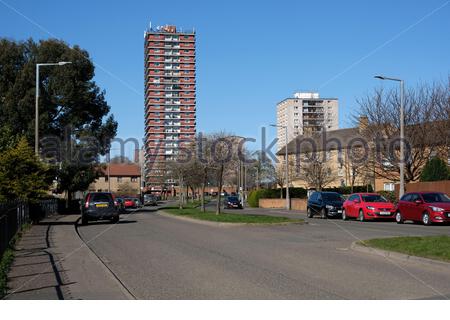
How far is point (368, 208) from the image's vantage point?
1199 inches

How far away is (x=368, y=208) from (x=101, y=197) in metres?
14.0

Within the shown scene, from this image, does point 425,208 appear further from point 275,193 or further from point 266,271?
point 275,193

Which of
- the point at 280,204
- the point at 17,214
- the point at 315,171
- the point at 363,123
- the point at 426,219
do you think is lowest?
the point at 280,204

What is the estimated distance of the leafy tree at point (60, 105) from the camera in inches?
1770

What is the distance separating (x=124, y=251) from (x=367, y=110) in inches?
1310

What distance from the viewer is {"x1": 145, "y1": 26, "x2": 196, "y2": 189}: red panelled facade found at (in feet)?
461

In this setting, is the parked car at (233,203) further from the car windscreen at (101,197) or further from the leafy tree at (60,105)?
the car windscreen at (101,197)

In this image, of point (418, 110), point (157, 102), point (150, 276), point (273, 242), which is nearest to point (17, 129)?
point (418, 110)

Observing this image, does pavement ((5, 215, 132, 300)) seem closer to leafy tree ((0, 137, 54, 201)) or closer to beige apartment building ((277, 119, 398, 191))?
leafy tree ((0, 137, 54, 201))

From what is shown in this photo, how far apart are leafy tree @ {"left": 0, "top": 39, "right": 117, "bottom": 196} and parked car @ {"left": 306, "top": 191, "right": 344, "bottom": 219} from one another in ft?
66.5

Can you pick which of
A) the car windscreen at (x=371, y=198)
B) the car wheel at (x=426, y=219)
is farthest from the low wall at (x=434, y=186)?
the car wheel at (x=426, y=219)

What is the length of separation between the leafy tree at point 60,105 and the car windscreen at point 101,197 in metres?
14.8

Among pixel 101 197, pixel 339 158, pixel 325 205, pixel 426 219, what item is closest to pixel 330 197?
pixel 325 205

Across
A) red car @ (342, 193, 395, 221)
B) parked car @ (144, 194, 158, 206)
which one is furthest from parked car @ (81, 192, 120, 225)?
parked car @ (144, 194, 158, 206)
